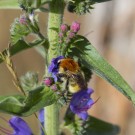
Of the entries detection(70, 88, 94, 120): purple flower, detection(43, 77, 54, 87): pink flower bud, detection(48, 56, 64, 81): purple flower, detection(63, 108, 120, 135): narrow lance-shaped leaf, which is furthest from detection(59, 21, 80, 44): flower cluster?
detection(63, 108, 120, 135): narrow lance-shaped leaf

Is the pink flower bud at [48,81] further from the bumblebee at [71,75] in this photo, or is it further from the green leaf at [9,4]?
the green leaf at [9,4]

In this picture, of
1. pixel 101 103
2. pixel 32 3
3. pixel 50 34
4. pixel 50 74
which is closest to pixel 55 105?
pixel 50 74

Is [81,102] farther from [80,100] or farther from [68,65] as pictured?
[68,65]

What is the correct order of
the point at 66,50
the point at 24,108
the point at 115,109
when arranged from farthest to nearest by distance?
1. the point at 115,109
2. the point at 66,50
3. the point at 24,108

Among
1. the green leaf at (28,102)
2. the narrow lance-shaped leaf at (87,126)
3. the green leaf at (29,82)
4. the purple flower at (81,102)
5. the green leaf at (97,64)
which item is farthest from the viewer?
the narrow lance-shaped leaf at (87,126)

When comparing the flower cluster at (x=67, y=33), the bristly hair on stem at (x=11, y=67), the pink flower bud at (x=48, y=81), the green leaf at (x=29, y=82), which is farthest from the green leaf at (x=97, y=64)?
the green leaf at (x=29, y=82)

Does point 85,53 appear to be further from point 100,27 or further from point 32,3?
point 100,27

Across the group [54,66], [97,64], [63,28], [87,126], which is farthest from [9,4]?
[87,126]
